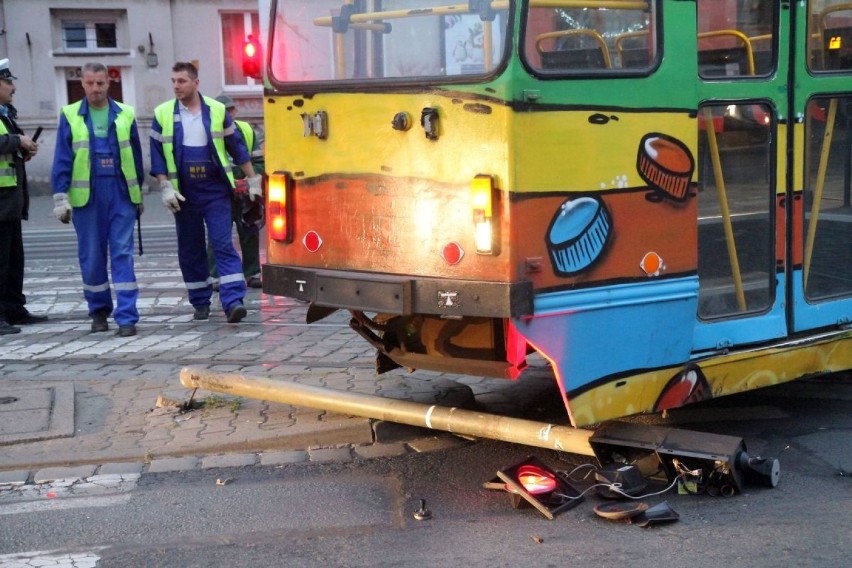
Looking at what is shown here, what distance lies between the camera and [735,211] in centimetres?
568

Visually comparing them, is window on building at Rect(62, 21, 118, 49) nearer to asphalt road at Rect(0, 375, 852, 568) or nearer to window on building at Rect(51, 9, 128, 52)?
window on building at Rect(51, 9, 128, 52)

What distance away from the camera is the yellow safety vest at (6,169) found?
29.1ft

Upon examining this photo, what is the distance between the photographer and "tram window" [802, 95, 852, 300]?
19.5ft

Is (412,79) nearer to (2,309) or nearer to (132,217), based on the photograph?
(132,217)

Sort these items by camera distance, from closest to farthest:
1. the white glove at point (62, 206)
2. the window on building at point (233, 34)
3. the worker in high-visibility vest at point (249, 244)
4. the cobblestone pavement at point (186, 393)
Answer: the cobblestone pavement at point (186, 393) → the white glove at point (62, 206) → the worker in high-visibility vest at point (249, 244) → the window on building at point (233, 34)

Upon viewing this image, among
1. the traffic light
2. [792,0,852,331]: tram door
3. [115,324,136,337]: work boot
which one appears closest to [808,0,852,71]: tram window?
[792,0,852,331]: tram door

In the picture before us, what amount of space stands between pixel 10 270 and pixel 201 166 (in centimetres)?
178

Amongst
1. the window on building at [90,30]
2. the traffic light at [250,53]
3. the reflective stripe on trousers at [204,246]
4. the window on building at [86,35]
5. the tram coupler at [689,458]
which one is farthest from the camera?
the window on building at [86,35]

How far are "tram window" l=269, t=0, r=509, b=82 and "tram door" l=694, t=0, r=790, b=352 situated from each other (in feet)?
3.47

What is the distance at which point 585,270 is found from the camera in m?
5.07

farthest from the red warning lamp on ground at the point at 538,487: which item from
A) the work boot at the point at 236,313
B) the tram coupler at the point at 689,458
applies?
the work boot at the point at 236,313

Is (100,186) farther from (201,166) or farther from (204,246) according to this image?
(204,246)

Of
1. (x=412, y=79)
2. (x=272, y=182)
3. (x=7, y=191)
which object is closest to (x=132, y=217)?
(x=7, y=191)

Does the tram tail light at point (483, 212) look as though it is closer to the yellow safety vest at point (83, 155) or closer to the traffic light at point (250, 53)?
the yellow safety vest at point (83, 155)
